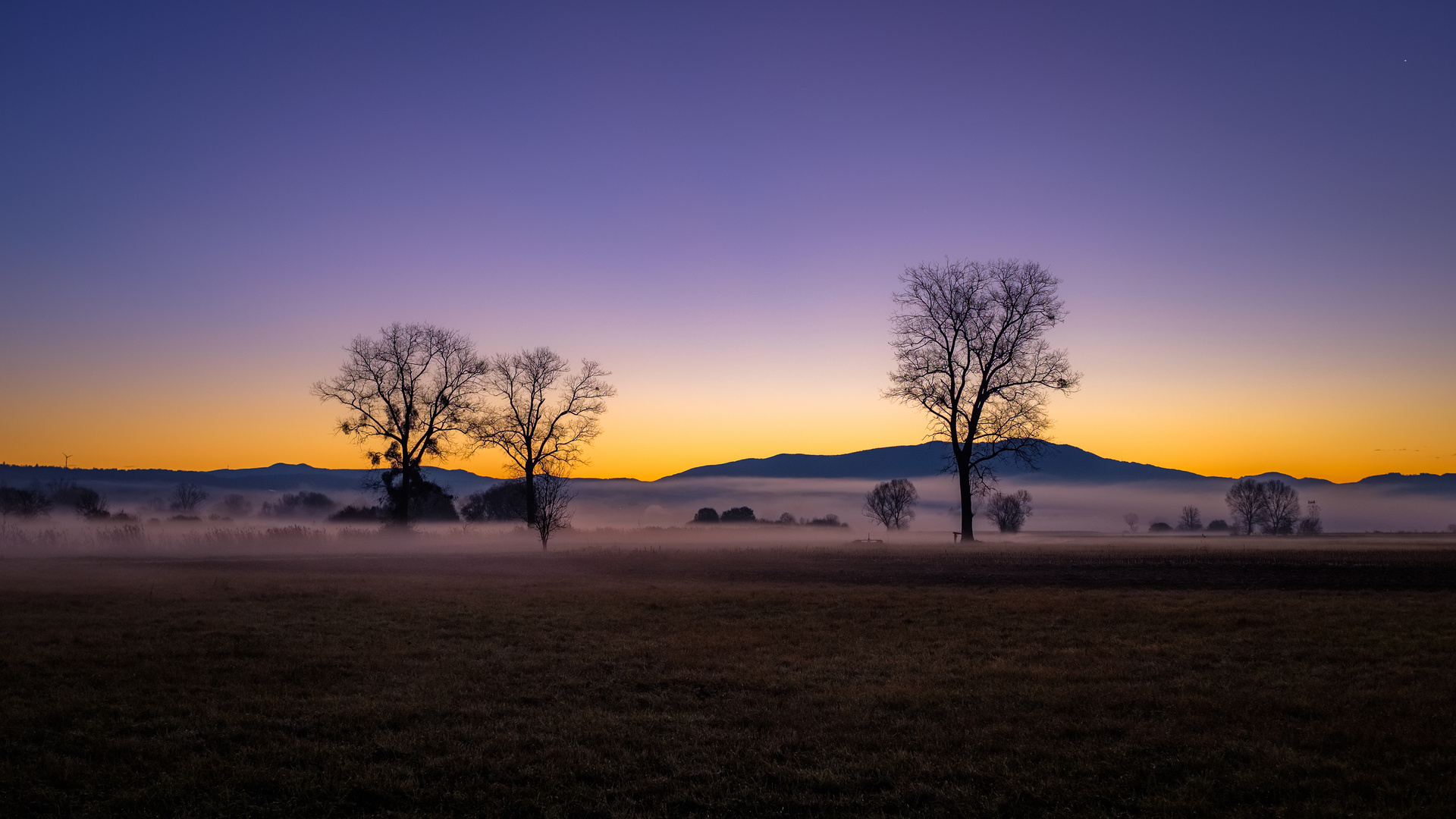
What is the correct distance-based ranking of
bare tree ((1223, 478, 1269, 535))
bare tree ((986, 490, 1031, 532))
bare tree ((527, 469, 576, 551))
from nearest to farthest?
bare tree ((527, 469, 576, 551))
bare tree ((1223, 478, 1269, 535))
bare tree ((986, 490, 1031, 532))

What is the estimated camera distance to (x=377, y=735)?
914cm

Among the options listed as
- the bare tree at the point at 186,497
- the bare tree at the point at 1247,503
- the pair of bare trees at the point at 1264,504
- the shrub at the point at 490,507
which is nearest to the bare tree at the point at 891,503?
the shrub at the point at 490,507

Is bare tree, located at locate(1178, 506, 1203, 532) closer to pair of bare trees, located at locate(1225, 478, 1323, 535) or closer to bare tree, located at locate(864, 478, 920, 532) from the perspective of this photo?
pair of bare trees, located at locate(1225, 478, 1323, 535)

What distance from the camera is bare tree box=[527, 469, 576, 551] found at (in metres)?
43.3

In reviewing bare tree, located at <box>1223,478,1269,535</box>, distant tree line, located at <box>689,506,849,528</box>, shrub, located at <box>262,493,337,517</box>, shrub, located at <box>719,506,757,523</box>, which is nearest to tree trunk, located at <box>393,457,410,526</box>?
shrub, located at <box>262,493,337,517</box>

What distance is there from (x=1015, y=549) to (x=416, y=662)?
3106 centimetres

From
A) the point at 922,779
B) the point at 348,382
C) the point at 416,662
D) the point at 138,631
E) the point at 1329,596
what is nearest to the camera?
the point at 922,779

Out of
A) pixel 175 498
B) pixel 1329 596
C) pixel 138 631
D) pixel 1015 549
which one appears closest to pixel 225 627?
pixel 138 631

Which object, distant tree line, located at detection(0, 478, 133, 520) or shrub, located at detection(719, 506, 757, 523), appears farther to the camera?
shrub, located at detection(719, 506, 757, 523)

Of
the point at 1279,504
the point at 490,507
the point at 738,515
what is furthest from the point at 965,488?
the point at 1279,504

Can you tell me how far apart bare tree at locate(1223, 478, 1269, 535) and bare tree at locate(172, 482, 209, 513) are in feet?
532

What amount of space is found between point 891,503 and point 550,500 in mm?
77908

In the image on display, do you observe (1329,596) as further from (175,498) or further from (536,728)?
(175,498)

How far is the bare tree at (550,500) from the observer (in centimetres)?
4331
